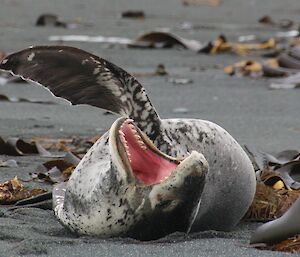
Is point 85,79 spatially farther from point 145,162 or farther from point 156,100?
point 156,100

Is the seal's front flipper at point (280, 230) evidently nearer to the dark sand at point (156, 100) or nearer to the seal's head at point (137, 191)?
the dark sand at point (156, 100)

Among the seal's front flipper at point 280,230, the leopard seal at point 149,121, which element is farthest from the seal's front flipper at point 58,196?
the seal's front flipper at point 280,230

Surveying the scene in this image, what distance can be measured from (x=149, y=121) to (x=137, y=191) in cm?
38

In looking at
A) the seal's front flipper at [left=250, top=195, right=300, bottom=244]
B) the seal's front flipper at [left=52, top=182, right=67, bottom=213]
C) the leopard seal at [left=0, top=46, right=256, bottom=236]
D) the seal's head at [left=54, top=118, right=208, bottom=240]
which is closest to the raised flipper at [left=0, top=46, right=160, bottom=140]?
the leopard seal at [left=0, top=46, right=256, bottom=236]

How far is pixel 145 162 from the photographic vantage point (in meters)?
2.89

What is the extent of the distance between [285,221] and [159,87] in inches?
145

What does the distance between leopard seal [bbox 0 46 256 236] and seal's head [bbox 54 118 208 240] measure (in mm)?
157

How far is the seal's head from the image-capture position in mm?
2783

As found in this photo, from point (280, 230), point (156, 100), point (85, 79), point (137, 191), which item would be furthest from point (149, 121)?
point (156, 100)

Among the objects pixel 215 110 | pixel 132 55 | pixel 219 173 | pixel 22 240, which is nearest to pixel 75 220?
pixel 22 240

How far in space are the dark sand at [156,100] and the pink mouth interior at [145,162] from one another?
0.18 m

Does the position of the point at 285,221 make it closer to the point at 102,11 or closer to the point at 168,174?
the point at 168,174

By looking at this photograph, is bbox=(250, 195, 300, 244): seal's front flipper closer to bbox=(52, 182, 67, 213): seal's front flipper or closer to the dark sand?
the dark sand

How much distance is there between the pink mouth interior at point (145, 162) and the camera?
2.86 meters
